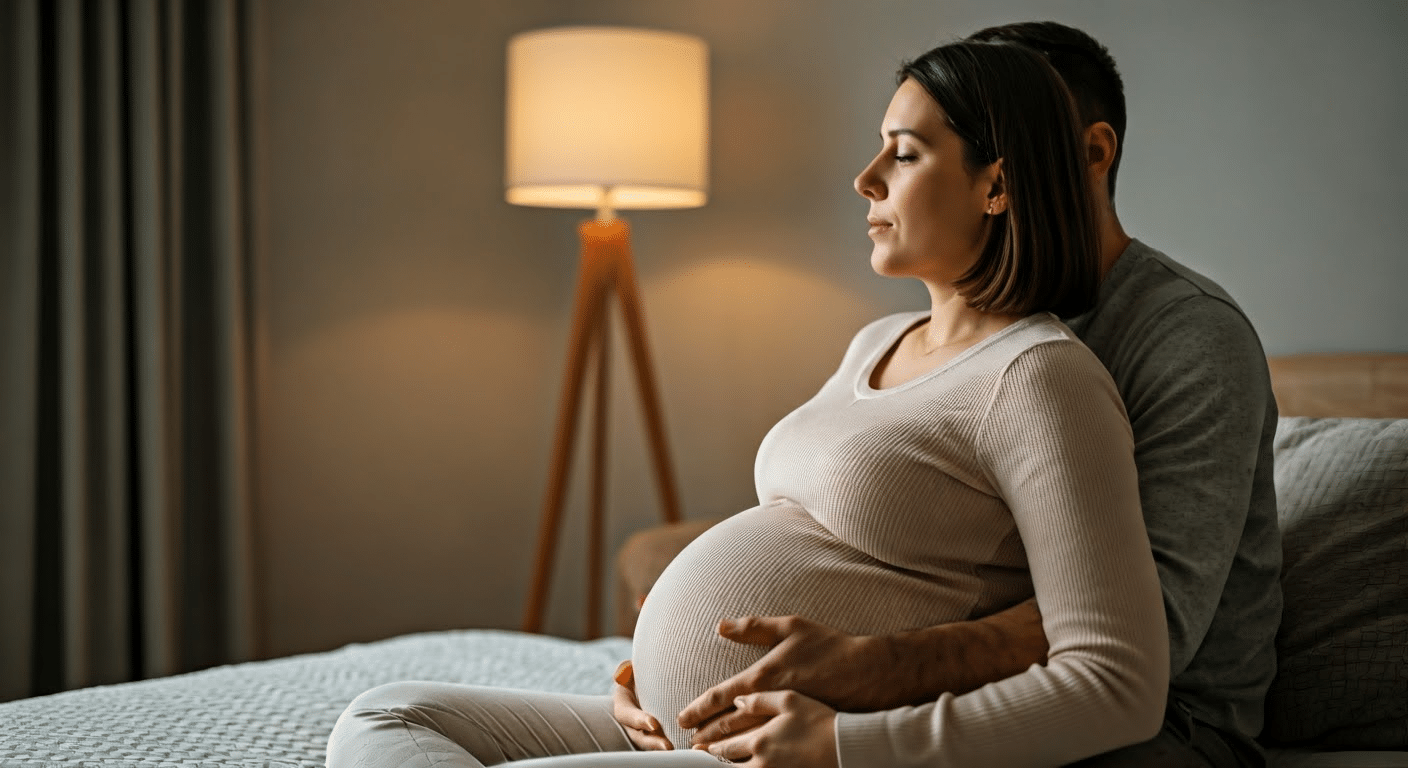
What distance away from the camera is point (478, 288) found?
10.7ft

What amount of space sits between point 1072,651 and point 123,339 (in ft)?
7.02

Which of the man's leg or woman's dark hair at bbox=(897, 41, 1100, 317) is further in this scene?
woman's dark hair at bbox=(897, 41, 1100, 317)

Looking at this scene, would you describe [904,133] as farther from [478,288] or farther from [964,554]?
[478,288]

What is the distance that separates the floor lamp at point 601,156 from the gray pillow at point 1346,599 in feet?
4.98

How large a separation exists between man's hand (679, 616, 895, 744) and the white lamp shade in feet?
5.39

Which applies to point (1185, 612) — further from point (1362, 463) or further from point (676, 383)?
point (676, 383)

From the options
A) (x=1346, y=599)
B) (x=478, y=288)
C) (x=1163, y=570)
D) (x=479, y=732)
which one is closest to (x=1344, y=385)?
(x=1346, y=599)

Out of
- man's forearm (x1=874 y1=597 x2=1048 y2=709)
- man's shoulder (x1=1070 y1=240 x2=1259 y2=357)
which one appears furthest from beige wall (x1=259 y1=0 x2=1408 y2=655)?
man's forearm (x1=874 y1=597 x2=1048 y2=709)

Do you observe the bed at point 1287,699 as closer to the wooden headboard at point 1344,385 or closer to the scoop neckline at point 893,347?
the wooden headboard at point 1344,385

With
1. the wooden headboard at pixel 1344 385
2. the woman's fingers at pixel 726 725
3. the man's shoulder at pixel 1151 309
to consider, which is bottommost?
the woman's fingers at pixel 726 725

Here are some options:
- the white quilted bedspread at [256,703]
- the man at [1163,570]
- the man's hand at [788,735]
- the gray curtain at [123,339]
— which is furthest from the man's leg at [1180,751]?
the gray curtain at [123,339]

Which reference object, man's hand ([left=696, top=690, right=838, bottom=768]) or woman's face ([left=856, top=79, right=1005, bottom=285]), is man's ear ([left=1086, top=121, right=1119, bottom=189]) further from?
man's hand ([left=696, top=690, right=838, bottom=768])

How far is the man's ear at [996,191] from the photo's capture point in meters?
1.22

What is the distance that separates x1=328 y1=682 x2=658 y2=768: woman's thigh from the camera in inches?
43.2
